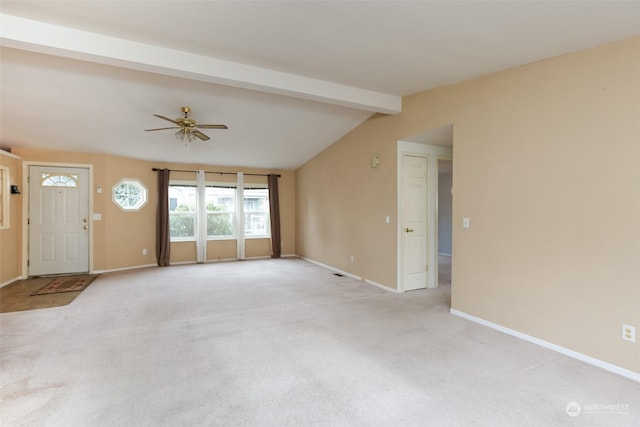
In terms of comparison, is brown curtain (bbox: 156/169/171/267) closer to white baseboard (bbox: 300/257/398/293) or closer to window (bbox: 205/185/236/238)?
window (bbox: 205/185/236/238)

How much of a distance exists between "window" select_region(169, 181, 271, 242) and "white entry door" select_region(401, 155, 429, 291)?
4286 mm

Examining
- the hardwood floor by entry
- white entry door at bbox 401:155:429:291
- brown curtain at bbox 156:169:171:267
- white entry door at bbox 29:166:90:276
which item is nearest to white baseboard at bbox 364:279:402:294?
white entry door at bbox 401:155:429:291

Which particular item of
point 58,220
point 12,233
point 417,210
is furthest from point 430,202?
point 12,233

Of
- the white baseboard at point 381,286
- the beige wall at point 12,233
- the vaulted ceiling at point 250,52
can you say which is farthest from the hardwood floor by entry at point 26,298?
the white baseboard at point 381,286

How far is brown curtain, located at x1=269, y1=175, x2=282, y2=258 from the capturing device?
303 inches

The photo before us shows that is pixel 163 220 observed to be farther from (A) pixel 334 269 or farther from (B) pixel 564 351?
(B) pixel 564 351

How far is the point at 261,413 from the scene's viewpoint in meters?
1.84

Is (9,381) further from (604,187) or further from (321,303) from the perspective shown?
(604,187)

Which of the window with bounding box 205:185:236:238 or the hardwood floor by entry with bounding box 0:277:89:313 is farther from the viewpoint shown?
the window with bounding box 205:185:236:238

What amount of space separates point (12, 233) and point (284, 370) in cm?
570

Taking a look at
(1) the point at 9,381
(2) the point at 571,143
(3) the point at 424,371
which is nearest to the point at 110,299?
(1) the point at 9,381

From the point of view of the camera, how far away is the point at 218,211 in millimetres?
7398

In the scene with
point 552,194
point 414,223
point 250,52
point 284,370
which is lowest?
point 284,370

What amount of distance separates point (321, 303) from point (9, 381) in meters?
2.89
